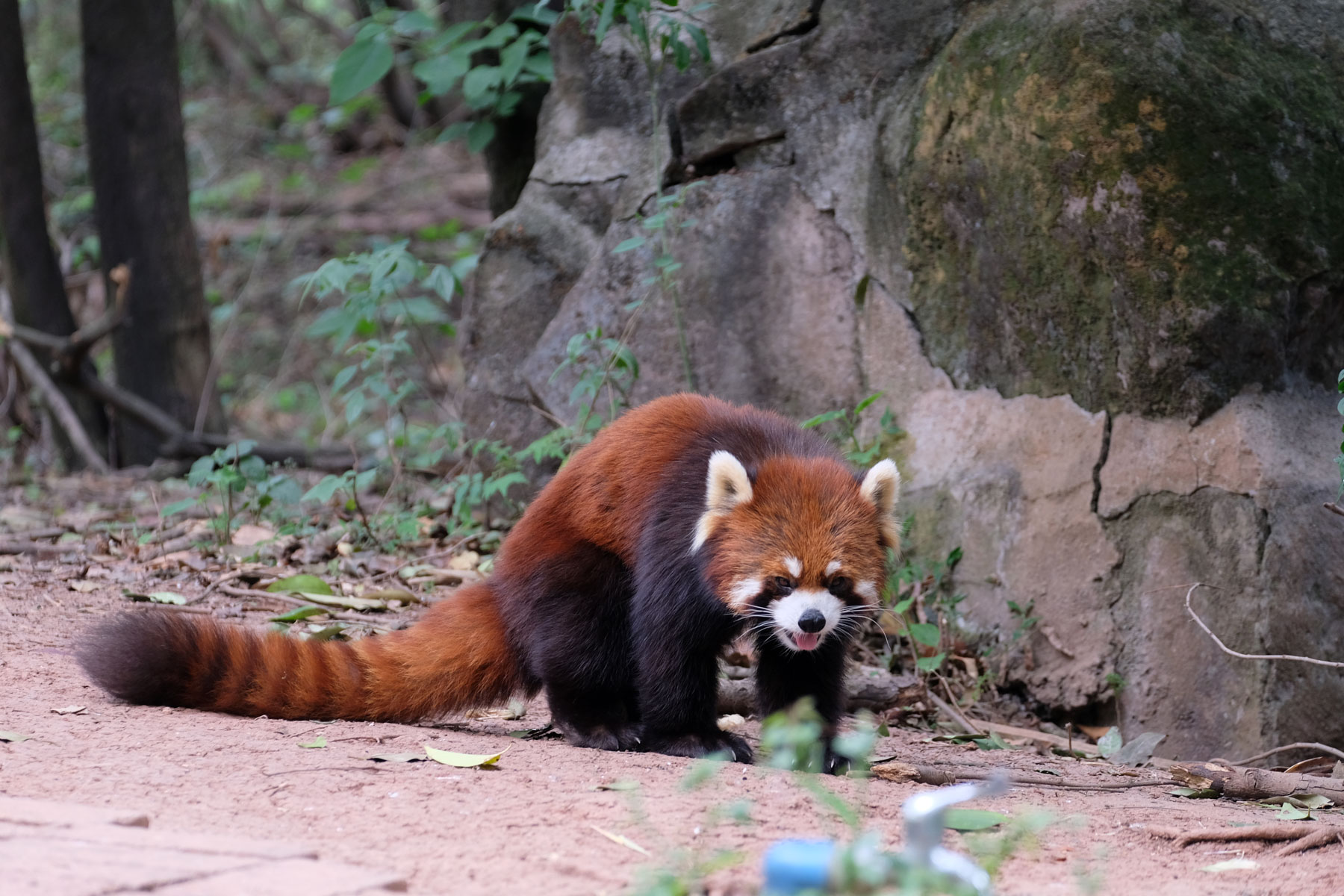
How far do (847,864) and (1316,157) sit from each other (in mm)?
4036

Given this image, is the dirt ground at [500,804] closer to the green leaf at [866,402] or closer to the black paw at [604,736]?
the black paw at [604,736]

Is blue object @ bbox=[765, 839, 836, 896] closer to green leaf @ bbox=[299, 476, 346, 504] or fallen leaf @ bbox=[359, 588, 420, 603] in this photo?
fallen leaf @ bbox=[359, 588, 420, 603]

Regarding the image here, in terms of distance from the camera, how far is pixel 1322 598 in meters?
4.48

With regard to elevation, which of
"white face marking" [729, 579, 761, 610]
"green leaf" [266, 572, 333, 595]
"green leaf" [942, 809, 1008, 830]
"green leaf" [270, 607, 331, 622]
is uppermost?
"white face marking" [729, 579, 761, 610]

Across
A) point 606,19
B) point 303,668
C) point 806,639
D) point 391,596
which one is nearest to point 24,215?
point 391,596

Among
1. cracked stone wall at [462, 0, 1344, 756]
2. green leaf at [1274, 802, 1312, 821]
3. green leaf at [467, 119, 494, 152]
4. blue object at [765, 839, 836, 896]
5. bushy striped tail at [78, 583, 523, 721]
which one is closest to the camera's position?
blue object at [765, 839, 836, 896]

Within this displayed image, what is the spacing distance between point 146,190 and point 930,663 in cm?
604

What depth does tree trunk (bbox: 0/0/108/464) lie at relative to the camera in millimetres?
7914

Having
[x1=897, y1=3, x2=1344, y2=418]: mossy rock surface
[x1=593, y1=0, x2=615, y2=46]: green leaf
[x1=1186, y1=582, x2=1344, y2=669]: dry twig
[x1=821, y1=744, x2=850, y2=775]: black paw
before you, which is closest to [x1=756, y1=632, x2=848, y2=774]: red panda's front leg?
[x1=821, y1=744, x2=850, y2=775]: black paw

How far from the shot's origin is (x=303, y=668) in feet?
12.7

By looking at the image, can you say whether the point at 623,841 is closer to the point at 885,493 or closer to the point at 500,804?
the point at 500,804

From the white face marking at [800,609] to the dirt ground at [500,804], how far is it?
42cm

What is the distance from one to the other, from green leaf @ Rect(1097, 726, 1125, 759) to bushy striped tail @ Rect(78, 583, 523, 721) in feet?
6.97

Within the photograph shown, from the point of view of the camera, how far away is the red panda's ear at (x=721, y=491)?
3.78 meters
